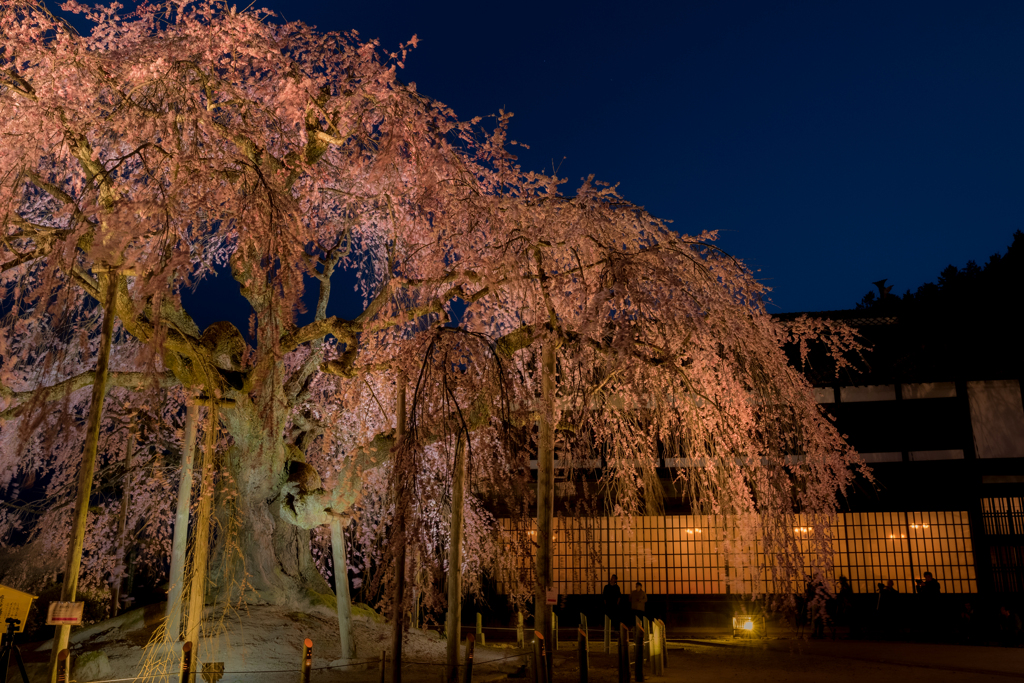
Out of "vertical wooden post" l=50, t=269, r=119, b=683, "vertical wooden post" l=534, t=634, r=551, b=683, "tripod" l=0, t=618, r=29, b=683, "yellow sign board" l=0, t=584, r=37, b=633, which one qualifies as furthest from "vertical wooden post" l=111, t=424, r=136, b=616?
"vertical wooden post" l=534, t=634, r=551, b=683

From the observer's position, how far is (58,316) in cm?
646

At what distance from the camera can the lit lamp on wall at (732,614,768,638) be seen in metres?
17.2

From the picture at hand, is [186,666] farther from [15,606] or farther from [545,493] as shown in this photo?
[545,493]

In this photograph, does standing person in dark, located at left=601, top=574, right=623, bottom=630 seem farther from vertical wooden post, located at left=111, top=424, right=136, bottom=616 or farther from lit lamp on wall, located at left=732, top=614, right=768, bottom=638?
vertical wooden post, located at left=111, top=424, right=136, bottom=616

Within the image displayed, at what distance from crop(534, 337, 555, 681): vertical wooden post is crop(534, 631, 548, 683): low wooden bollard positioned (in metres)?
0.04

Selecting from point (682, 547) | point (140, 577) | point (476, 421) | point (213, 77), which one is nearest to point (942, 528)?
point (682, 547)

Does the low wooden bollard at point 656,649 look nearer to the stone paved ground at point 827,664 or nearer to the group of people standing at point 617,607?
the stone paved ground at point 827,664

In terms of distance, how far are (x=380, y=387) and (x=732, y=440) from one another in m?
6.62

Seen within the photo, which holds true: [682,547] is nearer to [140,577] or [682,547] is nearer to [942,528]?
[942,528]

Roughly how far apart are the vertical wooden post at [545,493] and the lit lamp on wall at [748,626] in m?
10.2

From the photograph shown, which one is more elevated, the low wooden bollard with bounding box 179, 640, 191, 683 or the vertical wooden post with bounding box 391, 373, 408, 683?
the vertical wooden post with bounding box 391, 373, 408, 683

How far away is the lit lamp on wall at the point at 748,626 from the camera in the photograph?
17.2 metres

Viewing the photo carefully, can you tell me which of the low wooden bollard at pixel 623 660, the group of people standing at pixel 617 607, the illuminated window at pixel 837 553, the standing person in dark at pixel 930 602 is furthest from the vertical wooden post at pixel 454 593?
the standing person in dark at pixel 930 602

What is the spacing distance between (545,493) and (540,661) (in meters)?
2.01
